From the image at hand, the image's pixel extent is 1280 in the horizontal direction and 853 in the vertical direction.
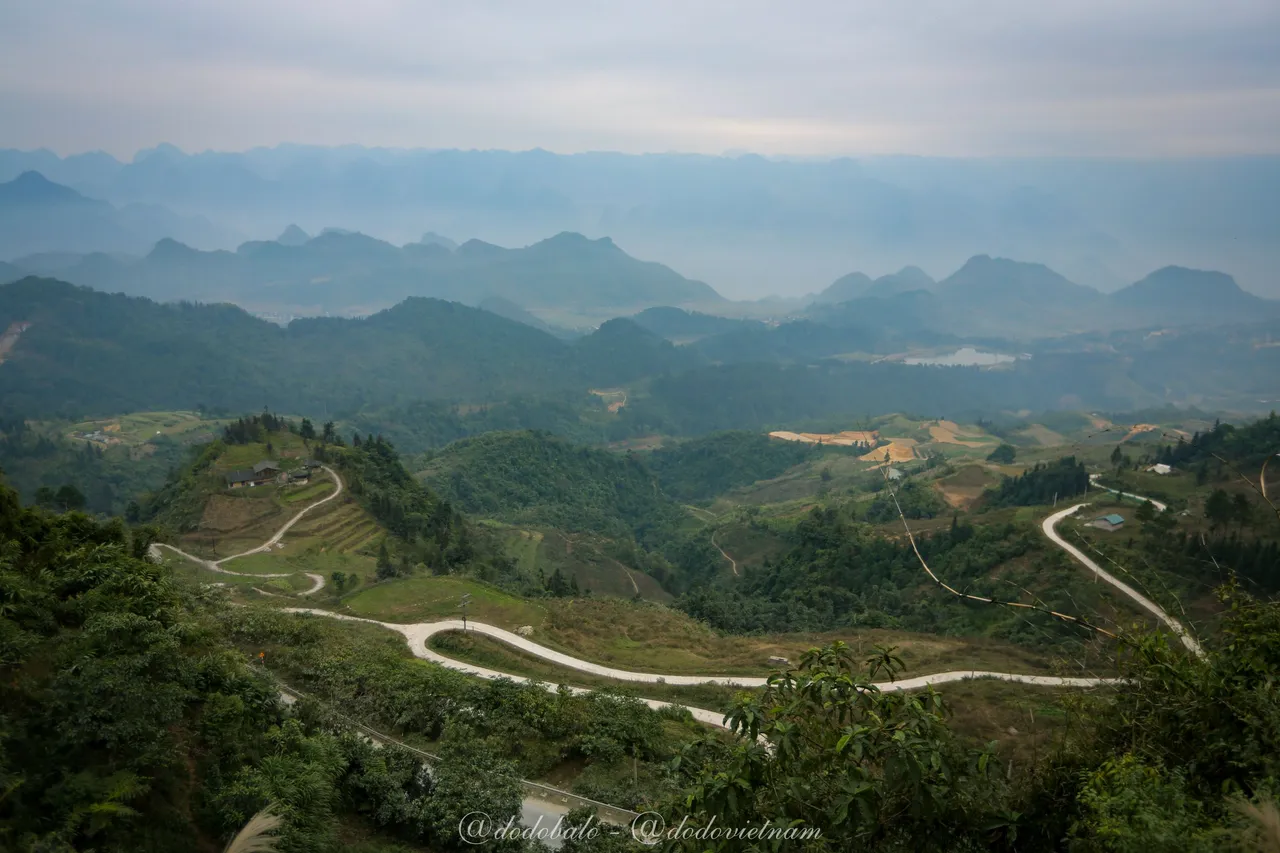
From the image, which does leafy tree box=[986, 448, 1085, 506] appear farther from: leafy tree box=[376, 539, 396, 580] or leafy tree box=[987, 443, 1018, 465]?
leafy tree box=[376, 539, 396, 580]

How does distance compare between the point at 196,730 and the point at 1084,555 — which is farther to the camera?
the point at 1084,555

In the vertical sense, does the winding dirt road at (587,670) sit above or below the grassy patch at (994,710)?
below

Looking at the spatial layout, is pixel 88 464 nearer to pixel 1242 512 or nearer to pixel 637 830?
pixel 637 830

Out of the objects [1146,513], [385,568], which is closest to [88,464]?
[385,568]

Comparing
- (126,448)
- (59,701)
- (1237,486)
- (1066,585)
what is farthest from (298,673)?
(126,448)

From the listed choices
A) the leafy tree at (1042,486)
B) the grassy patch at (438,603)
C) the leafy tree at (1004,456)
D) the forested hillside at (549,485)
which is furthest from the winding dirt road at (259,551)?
the leafy tree at (1004,456)

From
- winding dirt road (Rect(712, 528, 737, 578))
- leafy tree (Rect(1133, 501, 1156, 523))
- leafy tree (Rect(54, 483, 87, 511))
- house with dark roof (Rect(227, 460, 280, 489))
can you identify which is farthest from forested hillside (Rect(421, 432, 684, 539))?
leafy tree (Rect(1133, 501, 1156, 523))

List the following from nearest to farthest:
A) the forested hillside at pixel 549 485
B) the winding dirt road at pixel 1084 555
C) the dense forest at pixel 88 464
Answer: the winding dirt road at pixel 1084 555 → the dense forest at pixel 88 464 → the forested hillside at pixel 549 485

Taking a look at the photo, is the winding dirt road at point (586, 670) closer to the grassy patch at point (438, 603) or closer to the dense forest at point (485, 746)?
the grassy patch at point (438, 603)
